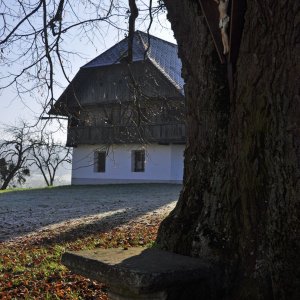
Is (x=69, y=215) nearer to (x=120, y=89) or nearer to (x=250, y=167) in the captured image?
(x=120, y=89)

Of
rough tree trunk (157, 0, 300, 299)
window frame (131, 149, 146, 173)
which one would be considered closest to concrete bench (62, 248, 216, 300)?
rough tree trunk (157, 0, 300, 299)

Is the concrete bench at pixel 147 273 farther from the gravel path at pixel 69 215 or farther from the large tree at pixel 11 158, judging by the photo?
the large tree at pixel 11 158

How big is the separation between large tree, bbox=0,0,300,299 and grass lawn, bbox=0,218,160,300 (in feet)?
6.75

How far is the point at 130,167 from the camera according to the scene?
30391 mm

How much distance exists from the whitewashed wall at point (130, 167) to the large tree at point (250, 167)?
939 inches

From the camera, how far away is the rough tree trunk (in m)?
2.33

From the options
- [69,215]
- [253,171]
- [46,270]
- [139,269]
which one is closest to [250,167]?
[253,171]

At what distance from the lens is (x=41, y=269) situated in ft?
19.7

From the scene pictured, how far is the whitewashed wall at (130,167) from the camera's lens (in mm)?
28625

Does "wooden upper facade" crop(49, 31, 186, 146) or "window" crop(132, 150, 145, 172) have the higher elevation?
"wooden upper facade" crop(49, 31, 186, 146)

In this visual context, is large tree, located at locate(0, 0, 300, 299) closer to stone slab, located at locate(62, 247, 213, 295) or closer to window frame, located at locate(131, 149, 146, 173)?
stone slab, located at locate(62, 247, 213, 295)

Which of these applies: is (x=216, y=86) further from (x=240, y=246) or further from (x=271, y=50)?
(x=240, y=246)

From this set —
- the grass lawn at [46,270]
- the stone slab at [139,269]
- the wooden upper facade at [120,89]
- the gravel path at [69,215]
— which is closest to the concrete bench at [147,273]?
the stone slab at [139,269]

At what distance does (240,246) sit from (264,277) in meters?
0.22
